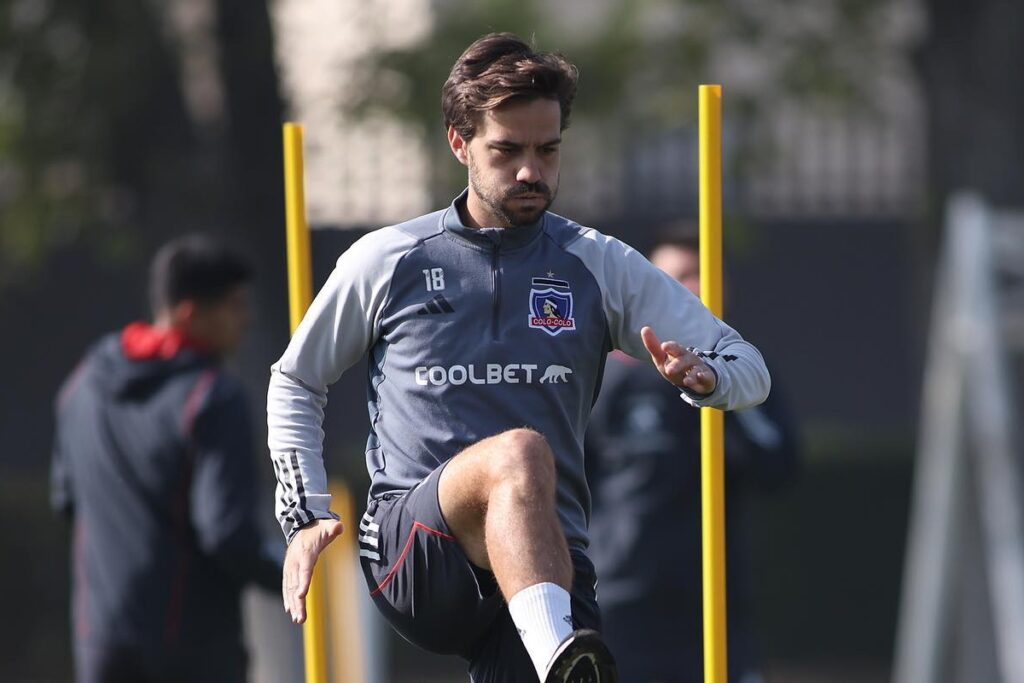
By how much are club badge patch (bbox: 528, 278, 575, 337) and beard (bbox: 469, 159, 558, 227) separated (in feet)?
0.46

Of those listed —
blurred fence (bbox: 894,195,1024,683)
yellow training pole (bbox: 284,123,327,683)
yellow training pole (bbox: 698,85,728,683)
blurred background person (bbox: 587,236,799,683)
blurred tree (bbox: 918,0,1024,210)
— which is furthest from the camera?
blurred tree (bbox: 918,0,1024,210)

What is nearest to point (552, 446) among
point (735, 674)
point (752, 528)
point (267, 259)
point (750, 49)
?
point (735, 674)

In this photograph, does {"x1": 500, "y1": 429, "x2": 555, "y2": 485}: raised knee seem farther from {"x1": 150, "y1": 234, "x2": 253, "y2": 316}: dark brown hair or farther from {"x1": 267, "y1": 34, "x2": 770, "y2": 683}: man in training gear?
{"x1": 150, "y1": 234, "x2": 253, "y2": 316}: dark brown hair

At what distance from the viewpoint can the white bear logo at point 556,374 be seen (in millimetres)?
3918

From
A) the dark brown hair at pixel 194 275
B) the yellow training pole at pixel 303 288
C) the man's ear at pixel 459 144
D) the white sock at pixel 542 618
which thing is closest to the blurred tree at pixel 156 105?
the dark brown hair at pixel 194 275

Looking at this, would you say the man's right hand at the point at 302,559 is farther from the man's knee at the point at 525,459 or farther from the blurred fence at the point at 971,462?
the blurred fence at the point at 971,462

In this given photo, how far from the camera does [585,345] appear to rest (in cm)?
397

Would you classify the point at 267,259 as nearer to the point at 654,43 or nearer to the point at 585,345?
the point at 654,43

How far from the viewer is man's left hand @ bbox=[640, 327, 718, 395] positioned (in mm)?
3698

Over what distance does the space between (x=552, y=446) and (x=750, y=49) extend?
28.0 feet

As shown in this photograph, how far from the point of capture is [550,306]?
3.93 m

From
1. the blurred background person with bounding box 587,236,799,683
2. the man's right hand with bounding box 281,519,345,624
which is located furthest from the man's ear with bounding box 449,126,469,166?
the blurred background person with bounding box 587,236,799,683

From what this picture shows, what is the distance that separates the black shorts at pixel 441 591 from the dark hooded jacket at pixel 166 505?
1.63 meters

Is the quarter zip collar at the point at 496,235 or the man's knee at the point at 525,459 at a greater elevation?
the quarter zip collar at the point at 496,235
